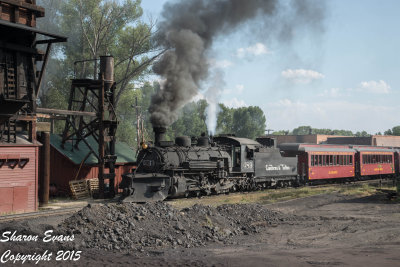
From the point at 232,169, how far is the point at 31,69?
11.1 meters

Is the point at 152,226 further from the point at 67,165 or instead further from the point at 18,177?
the point at 67,165

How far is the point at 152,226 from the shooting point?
11.6m

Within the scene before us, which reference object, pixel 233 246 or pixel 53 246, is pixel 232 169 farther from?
pixel 53 246

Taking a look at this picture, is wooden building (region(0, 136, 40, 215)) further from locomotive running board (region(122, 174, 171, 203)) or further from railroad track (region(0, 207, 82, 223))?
locomotive running board (region(122, 174, 171, 203))

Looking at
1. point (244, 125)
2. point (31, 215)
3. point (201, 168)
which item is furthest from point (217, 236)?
point (244, 125)

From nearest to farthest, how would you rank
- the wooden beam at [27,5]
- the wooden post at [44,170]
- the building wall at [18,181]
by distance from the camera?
the building wall at [18,181] < the wooden beam at [27,5] < the wooden post at [44,170]

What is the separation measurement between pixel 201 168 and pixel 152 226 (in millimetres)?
7594

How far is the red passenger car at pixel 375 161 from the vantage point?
3181 centimetres

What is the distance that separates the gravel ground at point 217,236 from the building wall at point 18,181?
3.40m

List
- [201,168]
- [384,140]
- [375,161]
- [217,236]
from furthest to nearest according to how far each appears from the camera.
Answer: [384,140], [375,161], [201,168], [217,236]

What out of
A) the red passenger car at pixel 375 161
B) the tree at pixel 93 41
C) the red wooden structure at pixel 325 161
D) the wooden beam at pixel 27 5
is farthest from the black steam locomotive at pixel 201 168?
the tree at pixel 93 41

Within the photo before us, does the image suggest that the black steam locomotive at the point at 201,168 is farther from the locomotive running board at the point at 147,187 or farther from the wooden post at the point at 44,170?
the wooden post at the point at 44,170

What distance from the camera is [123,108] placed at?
143 ft

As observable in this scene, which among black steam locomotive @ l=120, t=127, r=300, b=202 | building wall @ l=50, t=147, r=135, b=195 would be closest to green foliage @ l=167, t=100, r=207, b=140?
black steam locomotive @ l=120, t=127, r=300, b=202
